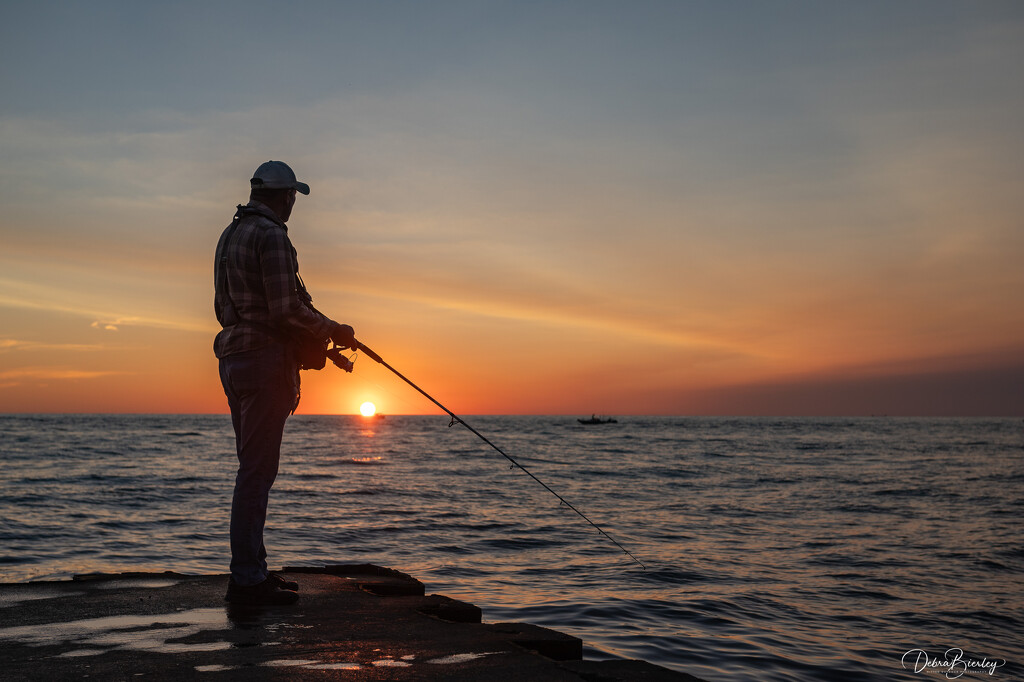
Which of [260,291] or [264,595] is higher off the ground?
[260,291]

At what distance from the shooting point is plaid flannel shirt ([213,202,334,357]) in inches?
177

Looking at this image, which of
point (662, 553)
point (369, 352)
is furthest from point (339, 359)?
point (662, 553)

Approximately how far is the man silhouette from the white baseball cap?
0.18m

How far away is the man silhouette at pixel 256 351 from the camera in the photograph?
4.51 m

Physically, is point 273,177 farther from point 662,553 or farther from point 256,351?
point 662,553

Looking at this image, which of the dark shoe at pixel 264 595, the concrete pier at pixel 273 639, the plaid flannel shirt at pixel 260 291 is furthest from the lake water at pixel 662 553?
the plaid flannel shirt at pixel 260 291

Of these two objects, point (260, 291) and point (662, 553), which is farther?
point (662, 553)

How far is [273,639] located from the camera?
369 cm

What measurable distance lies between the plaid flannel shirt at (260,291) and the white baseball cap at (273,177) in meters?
0.24

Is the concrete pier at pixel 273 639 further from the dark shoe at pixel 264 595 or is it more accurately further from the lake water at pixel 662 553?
the lake water at pixel 662 553

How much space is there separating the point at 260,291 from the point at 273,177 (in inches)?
28.3

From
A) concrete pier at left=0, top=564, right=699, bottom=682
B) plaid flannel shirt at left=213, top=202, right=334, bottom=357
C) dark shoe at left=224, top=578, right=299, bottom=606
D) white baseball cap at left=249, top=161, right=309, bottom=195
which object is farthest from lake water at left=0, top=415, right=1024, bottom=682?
white baseball cap at left=249, top=161, right=309, bottom=195

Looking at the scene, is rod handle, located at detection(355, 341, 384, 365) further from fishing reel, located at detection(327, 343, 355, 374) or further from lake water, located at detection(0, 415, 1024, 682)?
lake water, located at detection(0, 415, 1024, 682)

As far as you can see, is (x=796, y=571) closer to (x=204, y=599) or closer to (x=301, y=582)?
(x=301, y=582)
